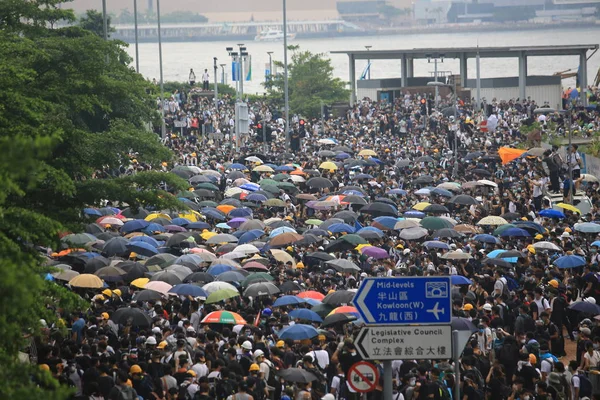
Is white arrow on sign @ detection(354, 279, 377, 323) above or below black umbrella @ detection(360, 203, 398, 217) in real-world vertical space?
above

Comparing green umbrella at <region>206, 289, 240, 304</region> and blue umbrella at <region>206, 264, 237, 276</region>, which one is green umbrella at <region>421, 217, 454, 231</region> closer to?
blue umbrella at <region>206, 264, 237, 276</region>

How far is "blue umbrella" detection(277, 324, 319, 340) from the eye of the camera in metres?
14.1

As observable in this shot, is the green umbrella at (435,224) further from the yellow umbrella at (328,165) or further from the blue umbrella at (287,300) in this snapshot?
the yellow umbrella at (328,165)

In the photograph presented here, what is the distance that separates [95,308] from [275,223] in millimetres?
6961

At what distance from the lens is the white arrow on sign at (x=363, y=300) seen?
9.66m

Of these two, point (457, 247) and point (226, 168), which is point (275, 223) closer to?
point (457, 247)

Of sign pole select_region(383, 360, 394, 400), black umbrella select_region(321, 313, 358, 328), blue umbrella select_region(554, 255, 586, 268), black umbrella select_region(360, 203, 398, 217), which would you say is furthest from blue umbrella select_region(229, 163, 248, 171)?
sign pole select_region(383, 360, 394, 400)

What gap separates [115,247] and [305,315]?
5804mm

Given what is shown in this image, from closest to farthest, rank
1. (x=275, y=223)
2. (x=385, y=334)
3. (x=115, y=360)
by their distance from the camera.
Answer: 1. (x=385, y=334)
2. (x=115, y=360)
3. (x=275, y=223)

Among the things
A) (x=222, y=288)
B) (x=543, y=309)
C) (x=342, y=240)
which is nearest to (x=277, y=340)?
(x=222, y=288)

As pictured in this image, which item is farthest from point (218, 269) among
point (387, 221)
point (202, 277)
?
point (387, 221)

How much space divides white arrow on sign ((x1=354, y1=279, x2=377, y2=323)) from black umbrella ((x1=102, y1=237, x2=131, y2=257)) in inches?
426

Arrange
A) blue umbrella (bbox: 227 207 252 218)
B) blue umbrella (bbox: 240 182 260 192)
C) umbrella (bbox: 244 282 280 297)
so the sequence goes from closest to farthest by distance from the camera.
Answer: umbrella (bbox: 244 282 280 297) → blue umbrella (bbox: 227 207 252 218) → blue umbrella (bbox: 240 182 260 192)

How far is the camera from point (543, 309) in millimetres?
16516
